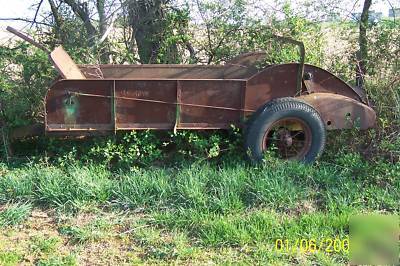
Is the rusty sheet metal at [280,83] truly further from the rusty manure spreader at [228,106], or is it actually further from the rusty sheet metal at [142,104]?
the rusty sheet metal at [142,104]

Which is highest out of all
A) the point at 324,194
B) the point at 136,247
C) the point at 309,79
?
the point at 309,79

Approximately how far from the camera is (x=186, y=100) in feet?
17.7

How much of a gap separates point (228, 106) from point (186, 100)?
0.49 meters

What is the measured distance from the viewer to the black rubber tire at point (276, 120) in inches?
208

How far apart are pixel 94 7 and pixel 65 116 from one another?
3593mm

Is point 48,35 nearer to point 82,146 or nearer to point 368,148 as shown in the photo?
point 82,146

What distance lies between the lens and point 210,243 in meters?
4.10

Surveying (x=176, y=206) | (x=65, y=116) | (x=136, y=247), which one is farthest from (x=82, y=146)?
(x=136, y=247)

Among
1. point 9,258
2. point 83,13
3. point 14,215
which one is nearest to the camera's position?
point 9,258
